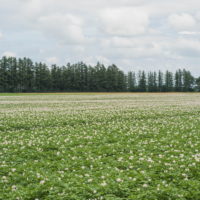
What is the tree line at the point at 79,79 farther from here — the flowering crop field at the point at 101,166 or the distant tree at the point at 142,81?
the flowering crop field at the point at 101,166

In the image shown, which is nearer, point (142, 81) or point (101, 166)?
point (101, 166)

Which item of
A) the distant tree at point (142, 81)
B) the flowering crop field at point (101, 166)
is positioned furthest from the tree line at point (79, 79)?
the flowering crop field at point (101, 166)

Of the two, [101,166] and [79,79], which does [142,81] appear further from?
[101,166]

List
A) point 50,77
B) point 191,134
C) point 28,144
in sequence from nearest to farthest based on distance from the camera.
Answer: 1. point 28,144
2. point 191,134
3. point 50,77

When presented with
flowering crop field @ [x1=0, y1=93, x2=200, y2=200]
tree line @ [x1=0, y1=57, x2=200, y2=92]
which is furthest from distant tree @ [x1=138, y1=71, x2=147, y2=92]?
flowering crop field @ [x1=0, y1=93, x2=200, y2=200]

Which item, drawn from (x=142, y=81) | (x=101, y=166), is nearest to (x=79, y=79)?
(x=142, y=81)

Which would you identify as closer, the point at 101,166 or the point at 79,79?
the point at 101,166

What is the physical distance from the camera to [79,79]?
155750 millimetres

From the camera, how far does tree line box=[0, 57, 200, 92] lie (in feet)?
462

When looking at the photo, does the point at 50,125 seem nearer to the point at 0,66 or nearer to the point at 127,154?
the point at 127,154

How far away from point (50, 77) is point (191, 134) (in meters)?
135

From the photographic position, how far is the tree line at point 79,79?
462 feet

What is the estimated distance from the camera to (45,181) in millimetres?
9508

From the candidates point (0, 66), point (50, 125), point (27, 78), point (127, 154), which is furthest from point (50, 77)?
point (127, 154)
